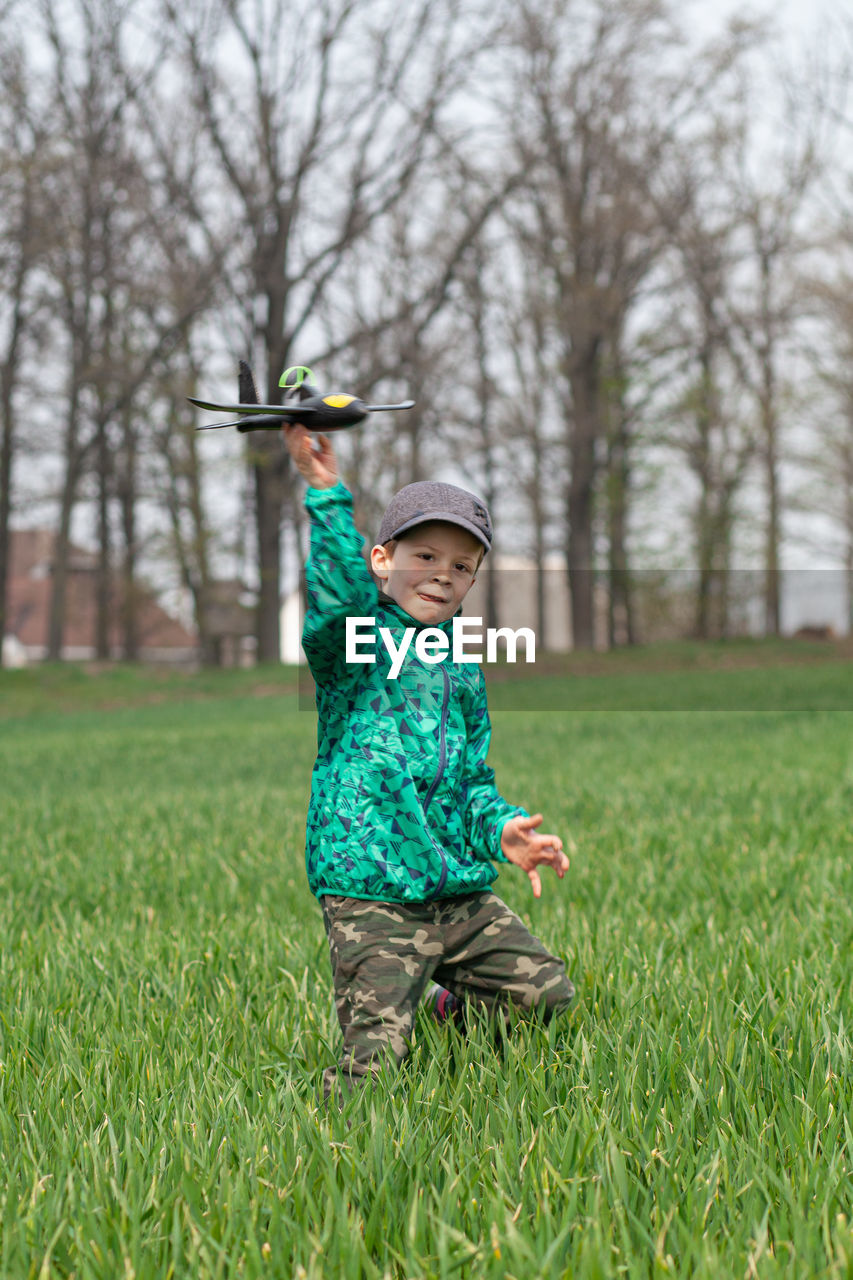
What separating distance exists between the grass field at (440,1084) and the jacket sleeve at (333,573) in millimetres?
903

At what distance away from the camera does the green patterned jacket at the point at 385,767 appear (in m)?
2.37

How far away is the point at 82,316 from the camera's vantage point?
24.9 metres

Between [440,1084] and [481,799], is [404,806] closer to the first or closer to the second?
[481,799]

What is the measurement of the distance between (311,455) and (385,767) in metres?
0.69

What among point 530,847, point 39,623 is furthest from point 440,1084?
point 39,623

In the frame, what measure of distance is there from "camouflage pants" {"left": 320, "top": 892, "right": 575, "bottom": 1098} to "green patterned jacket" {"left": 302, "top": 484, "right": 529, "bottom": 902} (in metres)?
0.05

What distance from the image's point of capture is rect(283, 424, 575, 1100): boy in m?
2.36

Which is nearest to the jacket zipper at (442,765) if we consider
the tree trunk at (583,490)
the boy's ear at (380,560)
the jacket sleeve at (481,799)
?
the jacket sleeve at (481,799)

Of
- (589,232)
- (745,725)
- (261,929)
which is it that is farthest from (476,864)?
(589,232)

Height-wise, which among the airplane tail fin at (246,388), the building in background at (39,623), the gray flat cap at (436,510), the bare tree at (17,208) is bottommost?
the gray flat cap at (436,510)

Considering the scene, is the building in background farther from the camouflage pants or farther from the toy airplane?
the toy airplane

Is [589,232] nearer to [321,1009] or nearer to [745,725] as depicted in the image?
[745,725]
